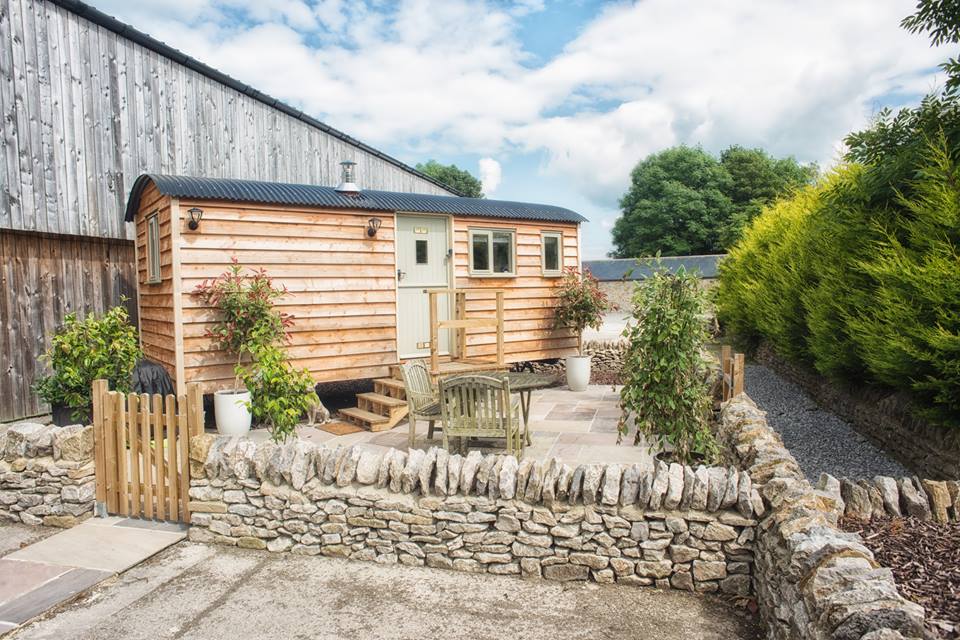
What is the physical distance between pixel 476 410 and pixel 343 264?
13.1 ft

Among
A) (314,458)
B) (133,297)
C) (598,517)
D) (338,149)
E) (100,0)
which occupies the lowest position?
(598,517)

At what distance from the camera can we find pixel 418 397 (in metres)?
6.30

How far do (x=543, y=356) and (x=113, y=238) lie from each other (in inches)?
279

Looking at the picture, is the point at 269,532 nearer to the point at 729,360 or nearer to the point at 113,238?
the point at 729,360

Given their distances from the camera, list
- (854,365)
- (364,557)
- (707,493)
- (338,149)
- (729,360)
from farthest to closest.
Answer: (338,149) < (854,365) < (729,360) < (364,557) < (707,493)

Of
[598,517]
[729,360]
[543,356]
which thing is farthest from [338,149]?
[598,517]

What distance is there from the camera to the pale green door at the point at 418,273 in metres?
9.26

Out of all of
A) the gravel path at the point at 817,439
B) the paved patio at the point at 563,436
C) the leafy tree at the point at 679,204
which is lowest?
the gravel path at the point at 817,439

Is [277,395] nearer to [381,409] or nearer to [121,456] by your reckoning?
[121,456]

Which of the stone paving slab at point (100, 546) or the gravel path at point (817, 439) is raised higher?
the stone paving slab at point (100, 546)

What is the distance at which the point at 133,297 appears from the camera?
9.56 m

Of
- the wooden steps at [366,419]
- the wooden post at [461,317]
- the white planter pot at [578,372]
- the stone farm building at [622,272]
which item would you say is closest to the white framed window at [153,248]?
Answer: the wooden steps at [366,419]

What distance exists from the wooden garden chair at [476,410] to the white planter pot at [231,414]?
304 cm

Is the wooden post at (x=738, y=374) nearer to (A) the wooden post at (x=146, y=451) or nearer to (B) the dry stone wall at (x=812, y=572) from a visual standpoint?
(B) the dry stone wall at (x=812, y=572)
